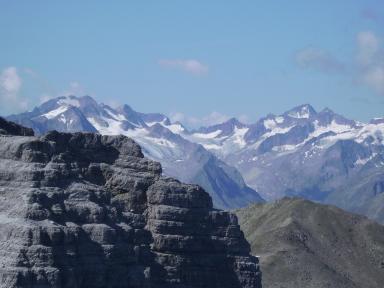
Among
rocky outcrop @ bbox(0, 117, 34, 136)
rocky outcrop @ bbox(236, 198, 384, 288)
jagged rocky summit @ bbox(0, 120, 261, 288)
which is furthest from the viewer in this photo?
rocky outcrop @ bbox(236, 198, 384, 288)

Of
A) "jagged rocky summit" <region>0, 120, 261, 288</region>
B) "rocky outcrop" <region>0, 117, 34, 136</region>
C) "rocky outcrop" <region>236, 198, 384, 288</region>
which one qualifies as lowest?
"jagged rocky summit" <region>0, 120, 261, 288</region>

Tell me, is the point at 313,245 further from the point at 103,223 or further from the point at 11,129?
the point at 103,223

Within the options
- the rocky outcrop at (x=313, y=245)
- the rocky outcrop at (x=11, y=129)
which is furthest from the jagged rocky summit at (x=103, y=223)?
the rocky outcrop at (x=313, y=245)

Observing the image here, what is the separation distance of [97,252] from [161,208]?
11249 mm

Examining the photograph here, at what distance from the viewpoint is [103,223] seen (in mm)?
63844

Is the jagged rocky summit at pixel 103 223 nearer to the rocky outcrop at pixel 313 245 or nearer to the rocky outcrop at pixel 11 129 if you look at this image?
the rocky outcrop at pixel 11 129

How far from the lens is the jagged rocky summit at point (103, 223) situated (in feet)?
189

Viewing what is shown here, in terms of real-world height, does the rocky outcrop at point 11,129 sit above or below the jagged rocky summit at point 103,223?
above

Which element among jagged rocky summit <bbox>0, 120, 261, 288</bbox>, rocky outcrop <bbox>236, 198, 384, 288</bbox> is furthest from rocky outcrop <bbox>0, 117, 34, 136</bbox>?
rocky outcrop <bbox>236, 198, 384, 288</bbox>

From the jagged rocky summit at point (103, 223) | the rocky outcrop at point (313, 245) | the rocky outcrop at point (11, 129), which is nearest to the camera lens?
the jagged rocky summit at point (103, 223)

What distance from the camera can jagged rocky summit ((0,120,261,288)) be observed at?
57.6m

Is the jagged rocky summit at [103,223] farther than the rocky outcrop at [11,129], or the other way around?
the rocky outcrop at [11,129]

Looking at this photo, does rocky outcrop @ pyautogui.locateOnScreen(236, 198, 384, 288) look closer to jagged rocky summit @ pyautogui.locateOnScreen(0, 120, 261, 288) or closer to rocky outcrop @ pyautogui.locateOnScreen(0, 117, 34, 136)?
jagged rocky summit @ pyautogui.locateOnScreen(0, 120, 261, 288)

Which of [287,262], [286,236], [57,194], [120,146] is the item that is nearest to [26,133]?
[120,146]
